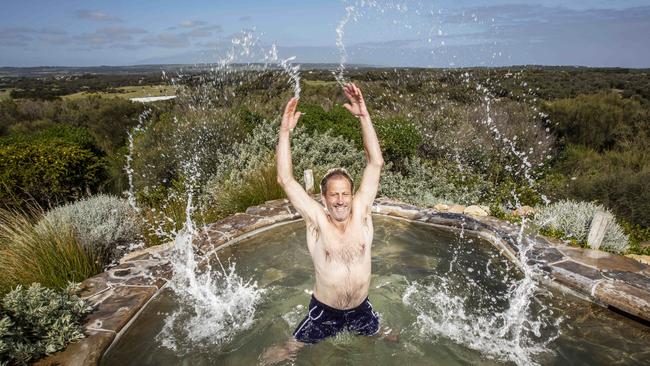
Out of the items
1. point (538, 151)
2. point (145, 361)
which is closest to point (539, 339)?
point (145, 361)

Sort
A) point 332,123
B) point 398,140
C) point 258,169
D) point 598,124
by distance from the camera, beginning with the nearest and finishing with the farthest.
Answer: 1. point 258,169
2. point 398,140
3. point 332,123
4. point 598,124

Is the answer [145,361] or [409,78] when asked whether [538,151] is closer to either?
[145,361]

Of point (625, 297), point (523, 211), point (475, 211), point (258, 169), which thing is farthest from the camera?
point (258, 169)

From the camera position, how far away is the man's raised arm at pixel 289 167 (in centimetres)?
343

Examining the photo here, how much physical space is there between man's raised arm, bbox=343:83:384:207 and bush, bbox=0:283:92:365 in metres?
2.87

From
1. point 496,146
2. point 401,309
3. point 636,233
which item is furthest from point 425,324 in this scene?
point 496,146

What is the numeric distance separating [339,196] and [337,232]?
371 mm

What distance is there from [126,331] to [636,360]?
4889 mm

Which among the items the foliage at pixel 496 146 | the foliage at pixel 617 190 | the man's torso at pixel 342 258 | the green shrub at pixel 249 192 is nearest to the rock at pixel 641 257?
the foliage at pixel 617 190

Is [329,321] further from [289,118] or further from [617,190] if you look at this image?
[617,190]

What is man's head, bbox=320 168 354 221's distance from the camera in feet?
11.1

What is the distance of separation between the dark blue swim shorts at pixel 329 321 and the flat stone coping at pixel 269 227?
72.6 inches

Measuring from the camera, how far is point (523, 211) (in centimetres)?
757

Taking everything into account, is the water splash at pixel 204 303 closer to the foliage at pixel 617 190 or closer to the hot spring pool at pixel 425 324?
the hot spring pool at pixel 425 324
